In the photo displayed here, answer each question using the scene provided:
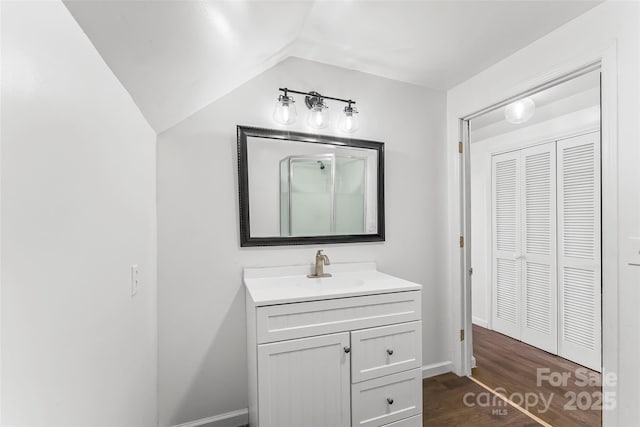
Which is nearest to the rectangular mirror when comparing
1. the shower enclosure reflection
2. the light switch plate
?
the shower enclosure reflection

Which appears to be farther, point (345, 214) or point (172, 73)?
point (345, 214)

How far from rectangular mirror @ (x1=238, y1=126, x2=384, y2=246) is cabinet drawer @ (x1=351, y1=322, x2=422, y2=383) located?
69 centimetres

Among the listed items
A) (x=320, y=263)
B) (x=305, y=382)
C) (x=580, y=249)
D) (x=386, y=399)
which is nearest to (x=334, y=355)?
(x=305, y=382)

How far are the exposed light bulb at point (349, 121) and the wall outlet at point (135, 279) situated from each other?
153cm

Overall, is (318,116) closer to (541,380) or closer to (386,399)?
(386,399)

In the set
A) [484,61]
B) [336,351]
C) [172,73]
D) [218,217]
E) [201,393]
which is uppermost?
[484,61]

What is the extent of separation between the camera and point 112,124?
886 millimetres

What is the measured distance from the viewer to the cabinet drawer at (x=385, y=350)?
1565 mm

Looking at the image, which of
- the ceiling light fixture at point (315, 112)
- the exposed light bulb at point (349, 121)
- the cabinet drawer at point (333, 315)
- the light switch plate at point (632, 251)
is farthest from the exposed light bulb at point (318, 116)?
the light switch plate at point (632, 251)

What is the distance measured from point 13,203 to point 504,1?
2047 mm

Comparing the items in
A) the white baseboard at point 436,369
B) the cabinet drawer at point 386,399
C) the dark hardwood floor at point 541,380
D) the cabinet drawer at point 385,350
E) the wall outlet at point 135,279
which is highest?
the wall outlet at point 135,279

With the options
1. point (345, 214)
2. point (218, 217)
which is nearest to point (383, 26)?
point (345, 214)

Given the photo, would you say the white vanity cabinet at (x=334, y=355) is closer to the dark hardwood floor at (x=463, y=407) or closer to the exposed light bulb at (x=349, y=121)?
the dark hardwood floor at (x=463, y=407)

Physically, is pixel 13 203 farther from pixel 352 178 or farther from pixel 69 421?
pixel 352 178
